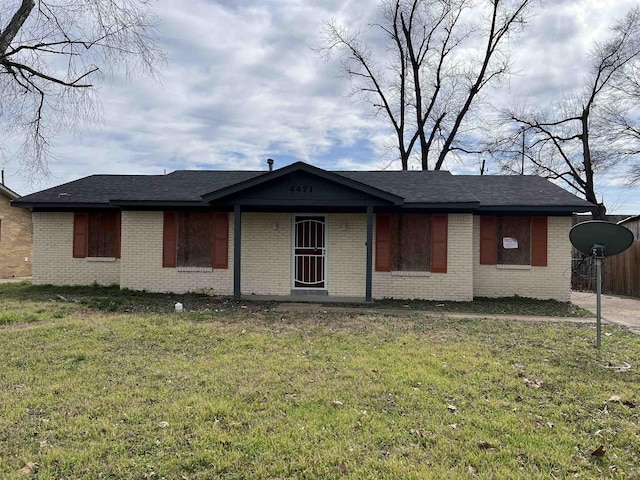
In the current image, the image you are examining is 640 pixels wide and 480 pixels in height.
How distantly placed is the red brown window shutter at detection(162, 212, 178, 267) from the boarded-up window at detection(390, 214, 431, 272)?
5957mm

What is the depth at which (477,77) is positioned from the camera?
80.4ft

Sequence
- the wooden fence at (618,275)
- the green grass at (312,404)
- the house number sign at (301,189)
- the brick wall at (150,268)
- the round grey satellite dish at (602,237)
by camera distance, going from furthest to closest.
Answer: the wooden fence at (618,275), the brick wall at (150,268), the house number sign at (301,189), the round grey satellite dish at (602,237), the green grass at (312,404)

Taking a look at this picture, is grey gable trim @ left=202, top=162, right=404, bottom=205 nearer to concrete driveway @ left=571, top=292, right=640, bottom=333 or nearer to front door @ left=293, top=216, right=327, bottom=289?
front door @ left=293, top=216, right=327, bottom=289

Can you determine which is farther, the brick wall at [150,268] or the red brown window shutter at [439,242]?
the brick wall at [150,268]

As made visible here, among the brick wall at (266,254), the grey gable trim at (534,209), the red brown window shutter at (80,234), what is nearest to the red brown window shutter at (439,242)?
the grey gable trim at (534,209)

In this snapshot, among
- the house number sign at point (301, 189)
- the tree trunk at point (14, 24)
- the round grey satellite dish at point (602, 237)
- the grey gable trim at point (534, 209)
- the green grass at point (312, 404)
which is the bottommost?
the green grass at point (312, 404)

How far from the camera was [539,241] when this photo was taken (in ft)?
37.3

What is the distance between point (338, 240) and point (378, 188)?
5.75 ft

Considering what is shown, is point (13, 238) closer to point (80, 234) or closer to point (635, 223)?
point (80, 234)

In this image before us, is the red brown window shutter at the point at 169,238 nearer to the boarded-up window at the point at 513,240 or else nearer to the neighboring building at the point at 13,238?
the boarded-up window at the point at 513,240

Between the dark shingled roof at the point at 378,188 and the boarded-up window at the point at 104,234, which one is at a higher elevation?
the dark shingled roof at the point at 378,188

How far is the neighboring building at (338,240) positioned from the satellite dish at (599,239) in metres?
4.27

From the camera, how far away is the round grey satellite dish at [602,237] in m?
6.01

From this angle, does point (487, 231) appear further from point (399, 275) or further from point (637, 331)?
point (637, 331)
